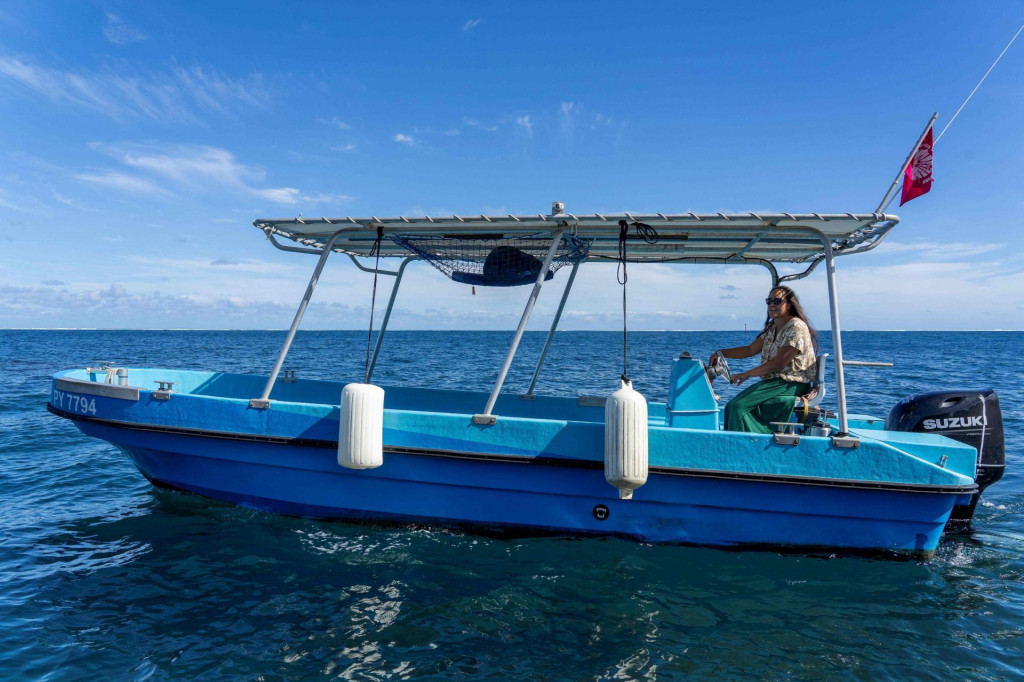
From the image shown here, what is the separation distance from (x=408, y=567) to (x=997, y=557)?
17.2 ft

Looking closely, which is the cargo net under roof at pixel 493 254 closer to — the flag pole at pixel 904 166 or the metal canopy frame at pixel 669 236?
the metal canopy frame at pixel 669 236

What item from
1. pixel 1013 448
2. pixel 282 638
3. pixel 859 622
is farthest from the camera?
pixel 1013 448

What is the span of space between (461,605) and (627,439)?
5.73ft

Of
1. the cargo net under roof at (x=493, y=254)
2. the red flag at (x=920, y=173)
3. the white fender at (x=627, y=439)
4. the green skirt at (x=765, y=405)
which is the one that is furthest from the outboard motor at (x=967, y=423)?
the cargo net under roof at (x=493, y=254)

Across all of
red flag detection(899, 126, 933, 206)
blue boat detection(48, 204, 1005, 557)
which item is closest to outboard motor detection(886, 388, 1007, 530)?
blue boat detection(48, 204, 1005, 557)

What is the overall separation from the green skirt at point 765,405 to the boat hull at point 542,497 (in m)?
0.68

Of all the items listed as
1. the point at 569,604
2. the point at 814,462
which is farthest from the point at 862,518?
the point at 569,604

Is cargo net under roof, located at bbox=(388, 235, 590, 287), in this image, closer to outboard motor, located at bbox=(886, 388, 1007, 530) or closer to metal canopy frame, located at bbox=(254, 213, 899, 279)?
metal canopy frame, located at bbox=(254, 213, 899, 279)

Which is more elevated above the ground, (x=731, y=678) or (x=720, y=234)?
(x=720, y=234)

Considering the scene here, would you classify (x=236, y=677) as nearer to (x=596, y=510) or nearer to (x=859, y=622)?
(x=596, y=510)

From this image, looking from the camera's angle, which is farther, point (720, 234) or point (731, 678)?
point (720, 234)

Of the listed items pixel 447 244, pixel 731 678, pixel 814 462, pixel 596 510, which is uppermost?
pixel 447 244

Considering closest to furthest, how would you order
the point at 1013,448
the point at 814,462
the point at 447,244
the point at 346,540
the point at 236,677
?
the point at 236,677 → the point at 814,462 → the point at 346,540 → the point at 447,244 → the point at 1013,448

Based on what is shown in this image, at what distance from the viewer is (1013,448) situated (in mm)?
9711
